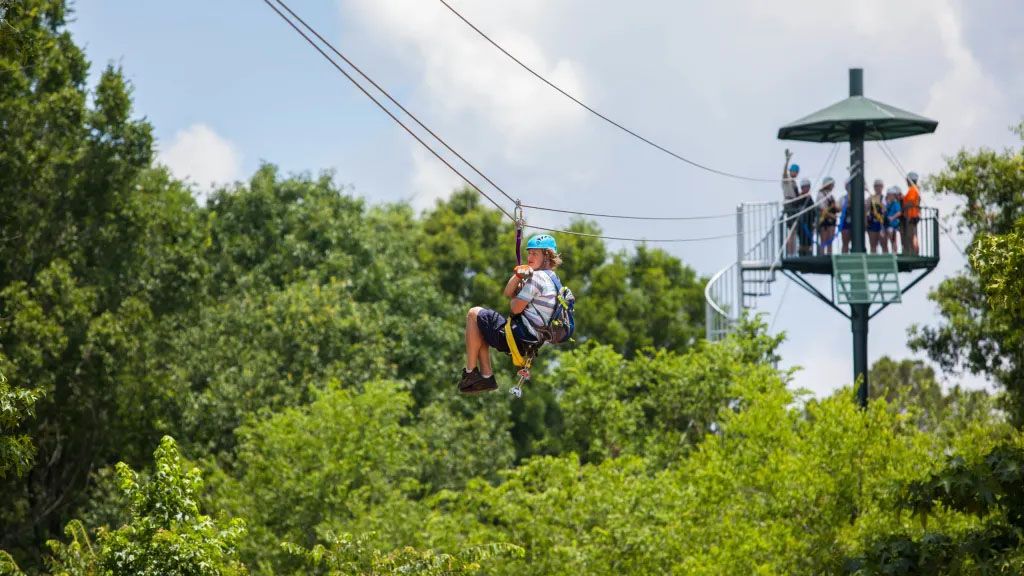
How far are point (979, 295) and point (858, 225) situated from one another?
299 centimetres

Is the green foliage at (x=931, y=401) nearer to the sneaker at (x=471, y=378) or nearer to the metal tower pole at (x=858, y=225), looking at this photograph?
the metal tower pole at (x=858, y=225)

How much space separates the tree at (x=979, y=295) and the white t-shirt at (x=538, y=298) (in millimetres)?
19862

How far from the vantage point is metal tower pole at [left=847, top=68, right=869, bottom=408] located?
126ft

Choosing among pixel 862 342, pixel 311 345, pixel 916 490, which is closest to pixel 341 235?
pixel 311 345

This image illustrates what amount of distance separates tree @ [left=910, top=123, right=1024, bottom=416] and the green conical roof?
138cm

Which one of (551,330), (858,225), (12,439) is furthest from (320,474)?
(551,330)

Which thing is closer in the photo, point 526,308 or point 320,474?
point 526,308

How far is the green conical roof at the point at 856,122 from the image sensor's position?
37.9 metres

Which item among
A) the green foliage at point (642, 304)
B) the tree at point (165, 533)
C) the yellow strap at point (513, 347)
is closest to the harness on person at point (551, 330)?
the yellow strap at point (513, 347)

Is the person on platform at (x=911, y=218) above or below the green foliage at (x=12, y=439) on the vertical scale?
above

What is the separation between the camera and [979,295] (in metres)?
38.3

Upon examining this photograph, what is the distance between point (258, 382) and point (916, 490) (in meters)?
22.4

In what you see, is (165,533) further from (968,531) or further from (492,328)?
(968,531)

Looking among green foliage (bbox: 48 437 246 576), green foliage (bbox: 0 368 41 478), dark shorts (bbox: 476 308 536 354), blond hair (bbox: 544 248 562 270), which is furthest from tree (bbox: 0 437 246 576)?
blond hair (bbox: 544 248 562 270)
